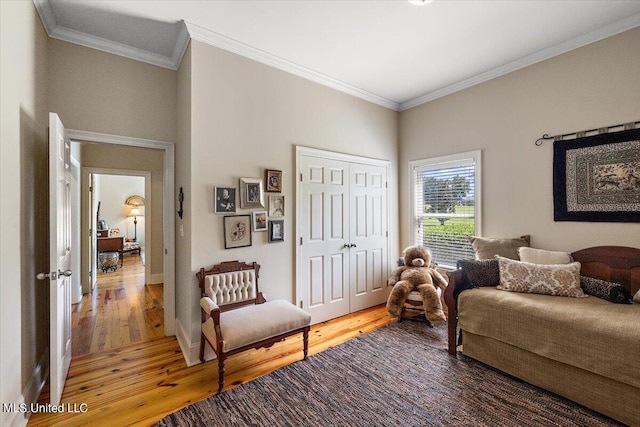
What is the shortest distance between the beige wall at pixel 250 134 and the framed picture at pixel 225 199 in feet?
0.17

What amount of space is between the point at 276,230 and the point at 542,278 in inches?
96.9

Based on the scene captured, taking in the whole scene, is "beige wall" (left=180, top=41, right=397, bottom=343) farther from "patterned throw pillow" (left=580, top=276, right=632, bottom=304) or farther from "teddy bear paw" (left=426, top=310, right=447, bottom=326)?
"patterned throw pillow" (left=580, top=276, right=632, bottom=304)

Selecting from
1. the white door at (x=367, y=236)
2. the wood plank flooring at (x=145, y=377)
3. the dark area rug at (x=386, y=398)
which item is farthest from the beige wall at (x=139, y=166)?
the dark area rug at (x=386, y=398)

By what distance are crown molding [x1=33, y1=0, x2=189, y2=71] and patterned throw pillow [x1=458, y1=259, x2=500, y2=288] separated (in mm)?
3357

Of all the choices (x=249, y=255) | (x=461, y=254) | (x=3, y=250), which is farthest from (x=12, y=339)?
(x=461, y=254)

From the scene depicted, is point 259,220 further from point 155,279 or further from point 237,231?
point 155,279

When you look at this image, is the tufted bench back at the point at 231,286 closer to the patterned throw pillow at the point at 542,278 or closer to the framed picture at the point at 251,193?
the framed picture at the point at 251,193

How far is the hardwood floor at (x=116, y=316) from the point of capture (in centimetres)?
296

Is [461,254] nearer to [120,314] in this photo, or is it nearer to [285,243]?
[285,243]

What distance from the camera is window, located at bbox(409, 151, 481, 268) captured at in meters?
3.56

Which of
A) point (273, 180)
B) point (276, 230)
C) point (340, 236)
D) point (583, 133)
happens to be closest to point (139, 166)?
point (273, 180)

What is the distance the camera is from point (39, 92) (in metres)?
2.22

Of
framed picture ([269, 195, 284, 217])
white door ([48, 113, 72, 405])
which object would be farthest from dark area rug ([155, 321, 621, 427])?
framed picture ([269, 195, 284, 217])

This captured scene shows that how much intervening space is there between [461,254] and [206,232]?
307 cm
